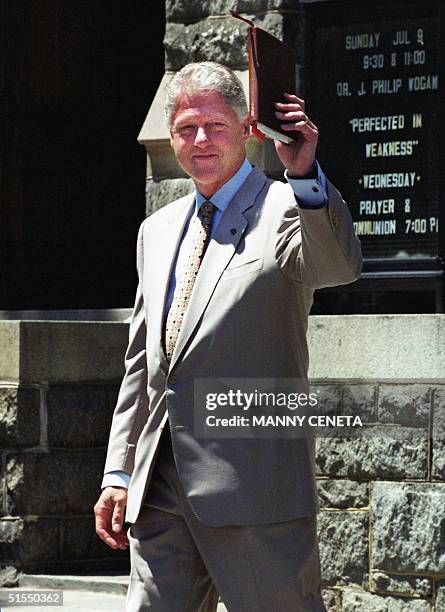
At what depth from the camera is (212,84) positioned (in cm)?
405

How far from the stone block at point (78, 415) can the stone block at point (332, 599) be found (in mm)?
1659

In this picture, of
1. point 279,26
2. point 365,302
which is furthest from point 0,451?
point 279,26

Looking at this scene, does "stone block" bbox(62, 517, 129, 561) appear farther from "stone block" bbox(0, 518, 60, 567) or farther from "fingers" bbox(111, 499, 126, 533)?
"fingers" bbox(111, 499, 126, 533)

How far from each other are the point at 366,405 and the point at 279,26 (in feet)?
6.32

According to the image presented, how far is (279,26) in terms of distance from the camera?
7.34 metres

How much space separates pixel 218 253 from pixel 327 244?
1.51 feet

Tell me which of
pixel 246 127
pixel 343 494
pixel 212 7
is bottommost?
pixel 343 494

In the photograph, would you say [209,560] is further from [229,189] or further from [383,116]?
[383,116]

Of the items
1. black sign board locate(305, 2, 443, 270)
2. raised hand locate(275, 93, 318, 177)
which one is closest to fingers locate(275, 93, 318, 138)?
raised hand locate(275, 93, 318, 177)

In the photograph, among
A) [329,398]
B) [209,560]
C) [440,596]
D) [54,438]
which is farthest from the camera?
[54,438]

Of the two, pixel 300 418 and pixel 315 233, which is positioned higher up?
pixel 315 233

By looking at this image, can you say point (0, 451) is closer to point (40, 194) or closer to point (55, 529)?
point (55, 529)

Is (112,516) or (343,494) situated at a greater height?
(112,516)

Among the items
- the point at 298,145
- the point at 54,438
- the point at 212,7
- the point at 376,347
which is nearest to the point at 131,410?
the point at 298,145
